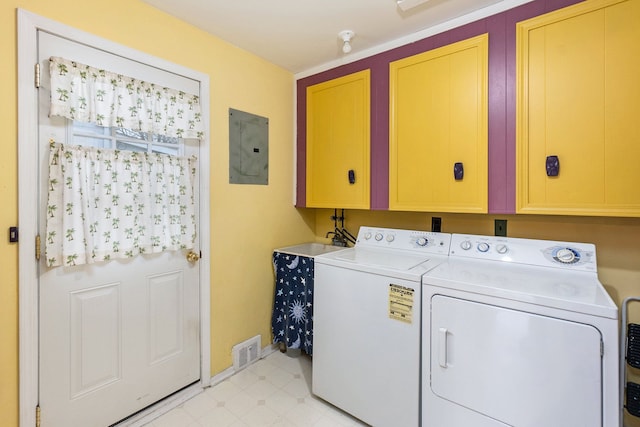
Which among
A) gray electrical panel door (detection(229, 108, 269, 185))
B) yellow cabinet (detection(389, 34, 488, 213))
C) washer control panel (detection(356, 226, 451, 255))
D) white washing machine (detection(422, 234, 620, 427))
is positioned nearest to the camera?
white washing machine (detection(422, 234, 620, 427))

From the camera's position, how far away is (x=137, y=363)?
1.77 m

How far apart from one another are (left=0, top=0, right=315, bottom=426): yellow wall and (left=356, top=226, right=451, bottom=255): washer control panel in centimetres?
78

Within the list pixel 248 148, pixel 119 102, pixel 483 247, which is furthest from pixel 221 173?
pixel 483 247

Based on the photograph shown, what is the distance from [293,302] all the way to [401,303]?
1.05 meters

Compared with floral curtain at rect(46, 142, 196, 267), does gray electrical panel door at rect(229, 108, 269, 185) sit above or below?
above

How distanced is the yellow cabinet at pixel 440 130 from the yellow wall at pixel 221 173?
3.30 ft

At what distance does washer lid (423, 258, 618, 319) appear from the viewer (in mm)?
1166

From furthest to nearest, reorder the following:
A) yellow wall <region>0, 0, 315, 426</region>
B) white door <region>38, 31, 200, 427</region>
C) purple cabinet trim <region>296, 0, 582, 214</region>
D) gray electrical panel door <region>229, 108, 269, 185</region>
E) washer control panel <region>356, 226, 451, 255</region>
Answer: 1. gray electrical panel door <region>229, 108, 269, 185</region>
2. washer control panel <region>356, 226, 451, 255</region>
3. purple cabinet trim <region>296, 0, 582, 214</region>
4. white door <region>38, 31, 200, 427</region>
5. yellow wall <region>0, 0, 315, 426</region>

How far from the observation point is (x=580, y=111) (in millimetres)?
1493

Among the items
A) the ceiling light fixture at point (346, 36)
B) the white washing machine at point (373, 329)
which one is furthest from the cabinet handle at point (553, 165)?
the ceiling light fixture at point (346, 36)

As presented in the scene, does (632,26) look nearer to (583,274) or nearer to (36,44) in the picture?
(583,274)

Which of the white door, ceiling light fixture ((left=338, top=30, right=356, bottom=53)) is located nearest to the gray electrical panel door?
the white door

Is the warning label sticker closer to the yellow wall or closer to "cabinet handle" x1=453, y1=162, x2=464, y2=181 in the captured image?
"cabinet handle" x1=453, y1=162, x2=464, y2=181

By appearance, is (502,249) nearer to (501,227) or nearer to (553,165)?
(501,227)
